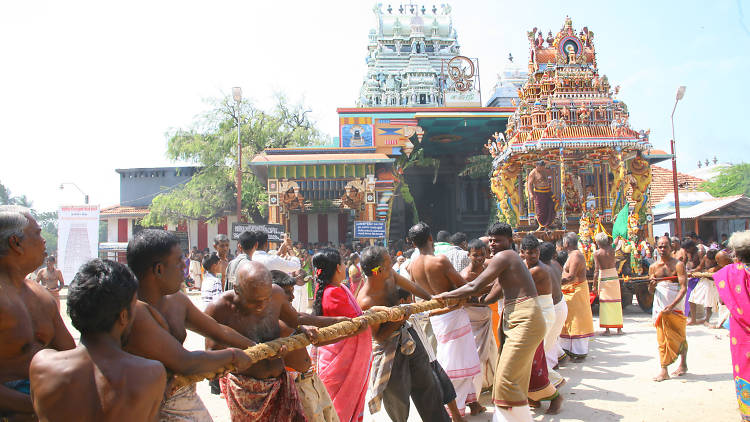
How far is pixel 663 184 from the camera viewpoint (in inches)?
1143

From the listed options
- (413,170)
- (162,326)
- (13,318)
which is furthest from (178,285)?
(413,170)

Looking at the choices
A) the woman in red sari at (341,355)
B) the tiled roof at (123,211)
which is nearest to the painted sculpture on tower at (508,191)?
the woman in red sari at (341,355)

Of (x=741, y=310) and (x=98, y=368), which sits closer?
(x=98, y=368)

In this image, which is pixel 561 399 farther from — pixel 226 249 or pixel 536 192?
pixel 536 192

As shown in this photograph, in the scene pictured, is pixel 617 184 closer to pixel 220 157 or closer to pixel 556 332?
pixel 556 332

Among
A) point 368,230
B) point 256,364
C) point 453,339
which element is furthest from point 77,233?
point 256,364

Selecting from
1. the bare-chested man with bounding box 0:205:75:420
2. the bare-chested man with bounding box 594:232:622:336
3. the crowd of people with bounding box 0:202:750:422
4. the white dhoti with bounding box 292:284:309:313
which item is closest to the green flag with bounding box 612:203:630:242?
the bare-chested man with bounding box 594:232:622:336

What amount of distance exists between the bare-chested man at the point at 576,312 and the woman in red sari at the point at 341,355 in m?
4.77

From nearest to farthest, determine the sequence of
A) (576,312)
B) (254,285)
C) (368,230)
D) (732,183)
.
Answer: (254,285)
(576,312)
(368,230)
(732,183)

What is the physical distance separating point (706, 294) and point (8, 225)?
11.1 m

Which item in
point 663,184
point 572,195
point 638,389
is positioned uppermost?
point 663,184

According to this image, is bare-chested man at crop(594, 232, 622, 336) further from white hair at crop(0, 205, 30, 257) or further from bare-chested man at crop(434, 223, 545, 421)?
white hair at crop(0, 205, 30, 257)

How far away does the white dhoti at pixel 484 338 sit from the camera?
5.95 metres

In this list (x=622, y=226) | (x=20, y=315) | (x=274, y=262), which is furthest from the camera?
(x=622, y=226)
